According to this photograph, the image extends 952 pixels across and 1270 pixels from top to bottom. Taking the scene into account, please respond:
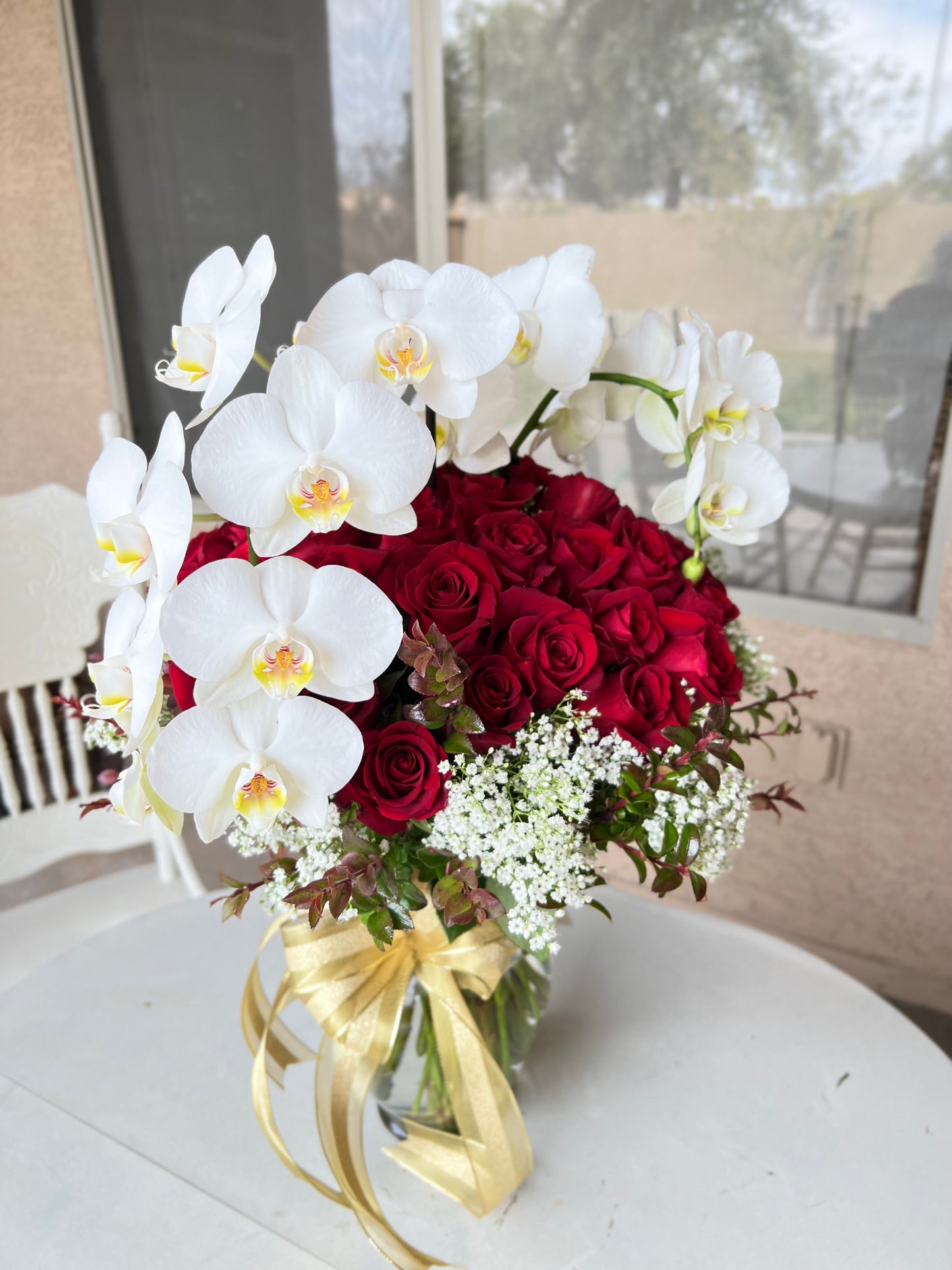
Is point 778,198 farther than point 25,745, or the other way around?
point 778,198

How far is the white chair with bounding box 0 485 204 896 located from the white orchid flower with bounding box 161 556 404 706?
857 millimetres

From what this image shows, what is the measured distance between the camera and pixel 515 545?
1.87 ft

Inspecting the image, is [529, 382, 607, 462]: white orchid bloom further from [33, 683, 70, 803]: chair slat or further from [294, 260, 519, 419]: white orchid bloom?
[33, 683, 70, 803]: chair slat

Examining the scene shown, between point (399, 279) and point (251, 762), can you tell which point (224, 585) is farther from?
point (399, 279)

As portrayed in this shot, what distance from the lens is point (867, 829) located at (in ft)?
5.85

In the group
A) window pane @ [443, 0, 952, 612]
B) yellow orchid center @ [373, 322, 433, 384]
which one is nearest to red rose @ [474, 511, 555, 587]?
yellow orchid center @ [373, 322, 433, 384]

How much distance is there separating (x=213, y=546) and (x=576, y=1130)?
558mm

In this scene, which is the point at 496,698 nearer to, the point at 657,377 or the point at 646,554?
the point at 646,554

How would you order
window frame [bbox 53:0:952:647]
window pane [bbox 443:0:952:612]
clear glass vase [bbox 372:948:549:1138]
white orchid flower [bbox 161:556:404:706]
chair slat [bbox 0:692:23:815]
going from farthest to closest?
window frame [bbox 53:0:952:647] → window pane [bbox 443:0:952:612] → chair slat [bbox 0:692:23:815] → clear glass vase [bbox 372:948:549:1138] → white orchid flower [bbox 161:556:404:706]

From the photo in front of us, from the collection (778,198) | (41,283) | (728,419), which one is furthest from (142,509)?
(41,283)

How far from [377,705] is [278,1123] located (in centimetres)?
45

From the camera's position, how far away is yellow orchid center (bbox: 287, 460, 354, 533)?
1.59 ft

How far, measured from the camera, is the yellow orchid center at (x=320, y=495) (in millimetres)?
483

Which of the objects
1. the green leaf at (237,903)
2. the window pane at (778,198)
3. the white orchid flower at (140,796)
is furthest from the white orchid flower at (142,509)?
the window pane at (778,198)
